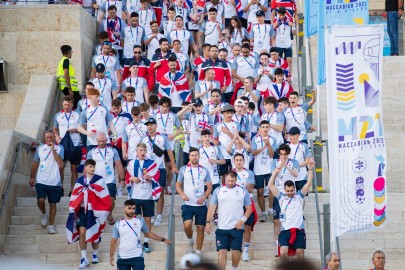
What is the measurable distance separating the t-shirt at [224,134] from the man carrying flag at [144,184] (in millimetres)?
1332

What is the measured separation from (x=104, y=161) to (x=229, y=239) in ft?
8.94

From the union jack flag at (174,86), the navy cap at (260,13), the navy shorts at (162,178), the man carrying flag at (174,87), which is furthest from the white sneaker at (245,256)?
the navy cap at (260,13)

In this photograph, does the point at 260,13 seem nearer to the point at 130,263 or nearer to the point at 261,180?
the point at 261,180

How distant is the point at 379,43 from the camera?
1479cm

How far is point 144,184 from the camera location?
18734 mm

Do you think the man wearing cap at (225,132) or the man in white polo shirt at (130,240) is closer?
the man in white polo shirt at (130,240)

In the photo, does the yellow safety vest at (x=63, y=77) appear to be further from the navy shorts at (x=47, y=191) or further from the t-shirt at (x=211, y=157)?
the t-shirt at (x=211, y=157)

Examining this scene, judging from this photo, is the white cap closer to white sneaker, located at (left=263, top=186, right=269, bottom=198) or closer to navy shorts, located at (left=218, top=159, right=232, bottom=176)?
navy shorts, located at (left=218, top=159, right=232, bottom=176)

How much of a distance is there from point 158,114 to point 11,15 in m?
5.48

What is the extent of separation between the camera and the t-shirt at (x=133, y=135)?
1975 cm

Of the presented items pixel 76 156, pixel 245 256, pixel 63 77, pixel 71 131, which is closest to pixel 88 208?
pixel 76 156

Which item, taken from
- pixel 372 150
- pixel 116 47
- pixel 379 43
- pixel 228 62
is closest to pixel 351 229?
pixel 372 150

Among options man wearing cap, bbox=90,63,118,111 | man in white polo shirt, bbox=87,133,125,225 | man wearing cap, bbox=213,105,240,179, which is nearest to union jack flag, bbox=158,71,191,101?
man wearing cap, bbox=90,63,118,111

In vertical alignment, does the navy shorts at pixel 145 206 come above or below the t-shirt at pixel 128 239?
above
